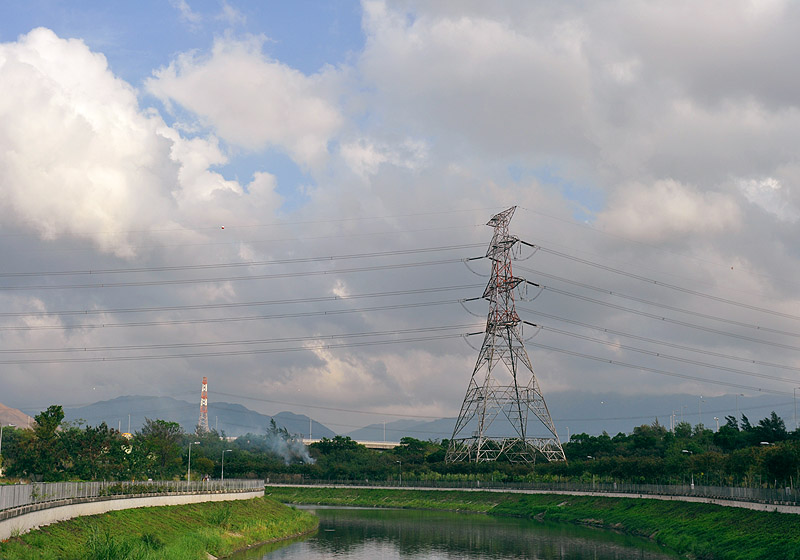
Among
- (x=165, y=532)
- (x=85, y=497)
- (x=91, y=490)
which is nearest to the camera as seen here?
(x=85, y=497)

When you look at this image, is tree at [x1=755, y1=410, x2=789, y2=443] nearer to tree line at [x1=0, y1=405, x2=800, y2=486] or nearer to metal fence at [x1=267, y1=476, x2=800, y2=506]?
tree line at [x1=0, y1=405, x2=800, y2=486]

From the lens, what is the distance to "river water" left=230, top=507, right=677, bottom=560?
84000 millimetres

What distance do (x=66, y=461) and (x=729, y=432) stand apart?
128 metres

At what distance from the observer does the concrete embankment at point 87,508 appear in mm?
49650

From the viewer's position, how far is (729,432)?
17250 cm

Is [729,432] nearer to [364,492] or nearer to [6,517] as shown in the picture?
[364,492]

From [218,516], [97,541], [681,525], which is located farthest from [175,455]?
[97,541]

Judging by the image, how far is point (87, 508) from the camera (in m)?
68.9

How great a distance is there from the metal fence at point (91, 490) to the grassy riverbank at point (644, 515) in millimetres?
43371

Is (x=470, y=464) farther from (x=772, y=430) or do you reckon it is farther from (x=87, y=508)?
(x=87, y=508)

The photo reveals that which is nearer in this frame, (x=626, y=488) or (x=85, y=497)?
(x=85, y=497)

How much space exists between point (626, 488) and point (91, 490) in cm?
8630

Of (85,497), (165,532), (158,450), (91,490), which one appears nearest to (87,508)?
(85,497)

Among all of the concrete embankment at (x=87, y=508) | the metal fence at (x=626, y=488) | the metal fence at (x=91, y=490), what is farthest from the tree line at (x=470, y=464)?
the concrete embankment at (x=87, y=508)
